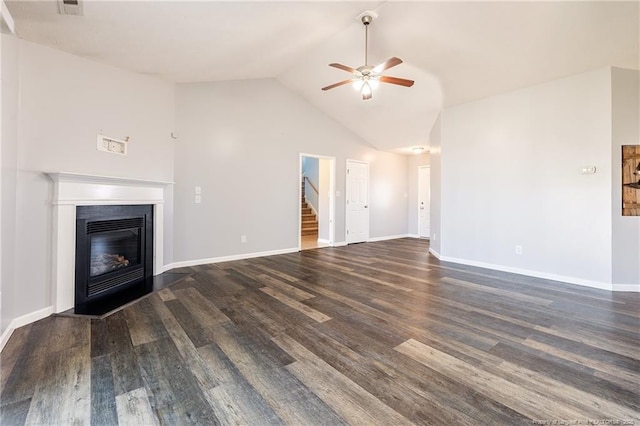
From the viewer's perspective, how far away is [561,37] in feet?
10.4

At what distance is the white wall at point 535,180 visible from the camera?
3.61m

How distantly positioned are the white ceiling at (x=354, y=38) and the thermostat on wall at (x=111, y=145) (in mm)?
870

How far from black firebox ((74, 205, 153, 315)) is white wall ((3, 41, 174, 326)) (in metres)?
0.28

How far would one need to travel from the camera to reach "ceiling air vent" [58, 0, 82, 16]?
7.18ft

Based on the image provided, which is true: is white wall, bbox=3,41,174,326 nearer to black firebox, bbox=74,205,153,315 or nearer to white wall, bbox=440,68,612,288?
black firebox, bbox=74,205,153,315

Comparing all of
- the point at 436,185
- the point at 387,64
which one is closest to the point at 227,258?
the point at 387,64

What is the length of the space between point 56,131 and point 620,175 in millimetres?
6459

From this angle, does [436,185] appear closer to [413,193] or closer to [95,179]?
[413,193]

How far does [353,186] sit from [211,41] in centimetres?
457

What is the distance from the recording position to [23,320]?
2541mm

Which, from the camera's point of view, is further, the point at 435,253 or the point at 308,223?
the point at 308,223

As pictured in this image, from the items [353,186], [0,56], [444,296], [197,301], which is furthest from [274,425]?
[353,186]

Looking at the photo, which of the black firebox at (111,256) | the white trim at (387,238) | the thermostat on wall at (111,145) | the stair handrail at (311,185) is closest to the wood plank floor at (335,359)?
the black firebox at (111,256)

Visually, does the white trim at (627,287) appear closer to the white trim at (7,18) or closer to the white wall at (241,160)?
the white wall at (241,160)
